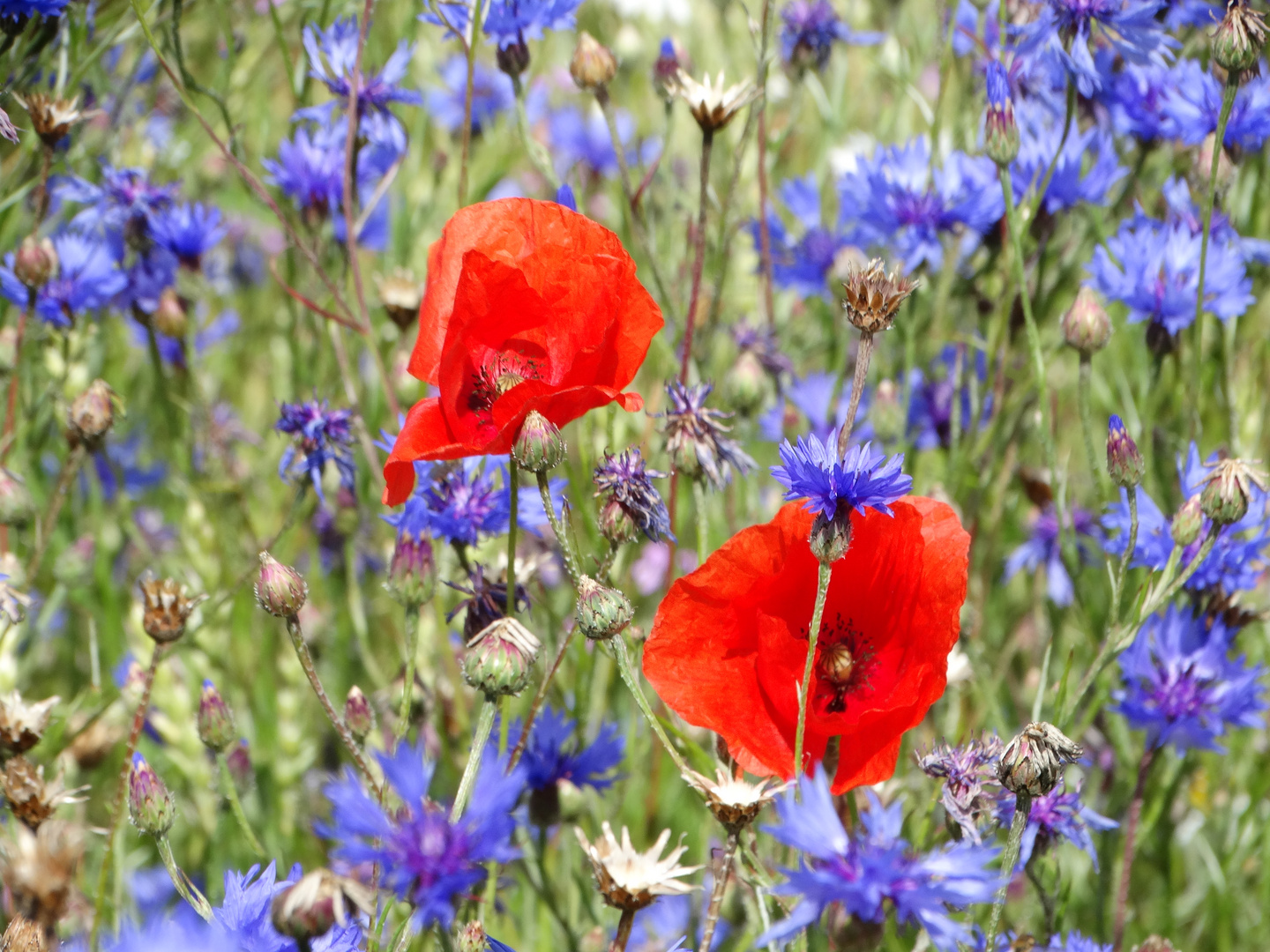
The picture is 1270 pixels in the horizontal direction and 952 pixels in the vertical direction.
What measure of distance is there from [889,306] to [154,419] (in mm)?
1575

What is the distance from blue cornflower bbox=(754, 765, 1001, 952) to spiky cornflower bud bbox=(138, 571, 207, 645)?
49 cm

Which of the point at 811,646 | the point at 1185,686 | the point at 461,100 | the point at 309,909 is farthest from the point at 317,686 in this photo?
the point at 461,100

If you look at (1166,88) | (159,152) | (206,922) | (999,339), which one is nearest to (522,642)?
(206,922)

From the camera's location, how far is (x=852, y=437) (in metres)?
1.41

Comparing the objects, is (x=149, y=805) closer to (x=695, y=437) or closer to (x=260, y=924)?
(x=260, y=924)

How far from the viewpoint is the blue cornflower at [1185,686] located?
3.52 feet

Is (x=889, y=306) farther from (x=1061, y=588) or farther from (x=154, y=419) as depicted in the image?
(x=154, y=419)

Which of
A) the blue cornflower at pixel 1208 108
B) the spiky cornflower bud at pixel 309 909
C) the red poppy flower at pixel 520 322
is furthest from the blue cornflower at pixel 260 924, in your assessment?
the blue cornflower at pixel 1208 108

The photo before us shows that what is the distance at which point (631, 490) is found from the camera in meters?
0.83

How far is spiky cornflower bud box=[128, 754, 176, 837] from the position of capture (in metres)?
0.80

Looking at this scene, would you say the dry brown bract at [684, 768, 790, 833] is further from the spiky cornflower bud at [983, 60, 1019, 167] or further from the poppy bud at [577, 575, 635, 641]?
the spiky cornflower bud at [983, 60, 1019, 167]

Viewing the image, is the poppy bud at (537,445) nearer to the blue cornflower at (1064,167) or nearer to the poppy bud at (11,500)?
the poppy bud at (11,500)

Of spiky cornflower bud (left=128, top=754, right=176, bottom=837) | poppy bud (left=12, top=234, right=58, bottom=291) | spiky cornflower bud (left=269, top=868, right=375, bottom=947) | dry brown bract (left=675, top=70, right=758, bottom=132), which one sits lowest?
spiky cornflower bud (left=128, top=754, right=176, bottom=837)

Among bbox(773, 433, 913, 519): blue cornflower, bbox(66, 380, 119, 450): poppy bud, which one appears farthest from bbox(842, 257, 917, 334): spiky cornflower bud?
bbox(66, 380, 119, 450): poppy bud
